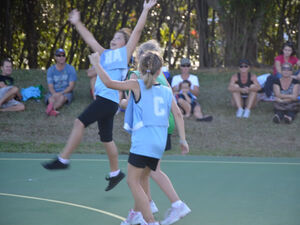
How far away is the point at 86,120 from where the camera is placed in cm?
525

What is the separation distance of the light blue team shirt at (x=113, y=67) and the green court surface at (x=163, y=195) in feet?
3.32

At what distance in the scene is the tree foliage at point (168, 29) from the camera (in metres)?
13.2

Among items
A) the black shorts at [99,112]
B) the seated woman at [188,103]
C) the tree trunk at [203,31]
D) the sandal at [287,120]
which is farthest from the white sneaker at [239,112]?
the black shorts at [99,112]

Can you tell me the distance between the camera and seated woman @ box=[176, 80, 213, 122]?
32.7 ft

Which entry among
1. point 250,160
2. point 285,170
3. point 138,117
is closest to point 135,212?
point 138,117

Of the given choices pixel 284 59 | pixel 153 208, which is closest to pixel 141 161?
pixel 153 208

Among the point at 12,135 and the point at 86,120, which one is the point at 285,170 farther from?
the point at 12,135

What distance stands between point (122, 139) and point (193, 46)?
599cm

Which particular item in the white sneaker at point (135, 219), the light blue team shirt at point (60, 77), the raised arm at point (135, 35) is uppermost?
the raised arm at point (135, 35)

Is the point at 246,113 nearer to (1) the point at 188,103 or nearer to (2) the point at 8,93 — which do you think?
(1) the point at 188,103

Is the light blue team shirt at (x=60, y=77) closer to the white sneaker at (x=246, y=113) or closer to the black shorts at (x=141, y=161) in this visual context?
the white sneaker at (x=246, y=113)

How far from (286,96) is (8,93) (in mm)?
5083

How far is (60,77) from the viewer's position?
10.4 m

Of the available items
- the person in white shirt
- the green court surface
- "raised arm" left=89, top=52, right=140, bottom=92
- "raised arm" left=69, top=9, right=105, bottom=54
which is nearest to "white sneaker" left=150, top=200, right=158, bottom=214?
the green court surface
